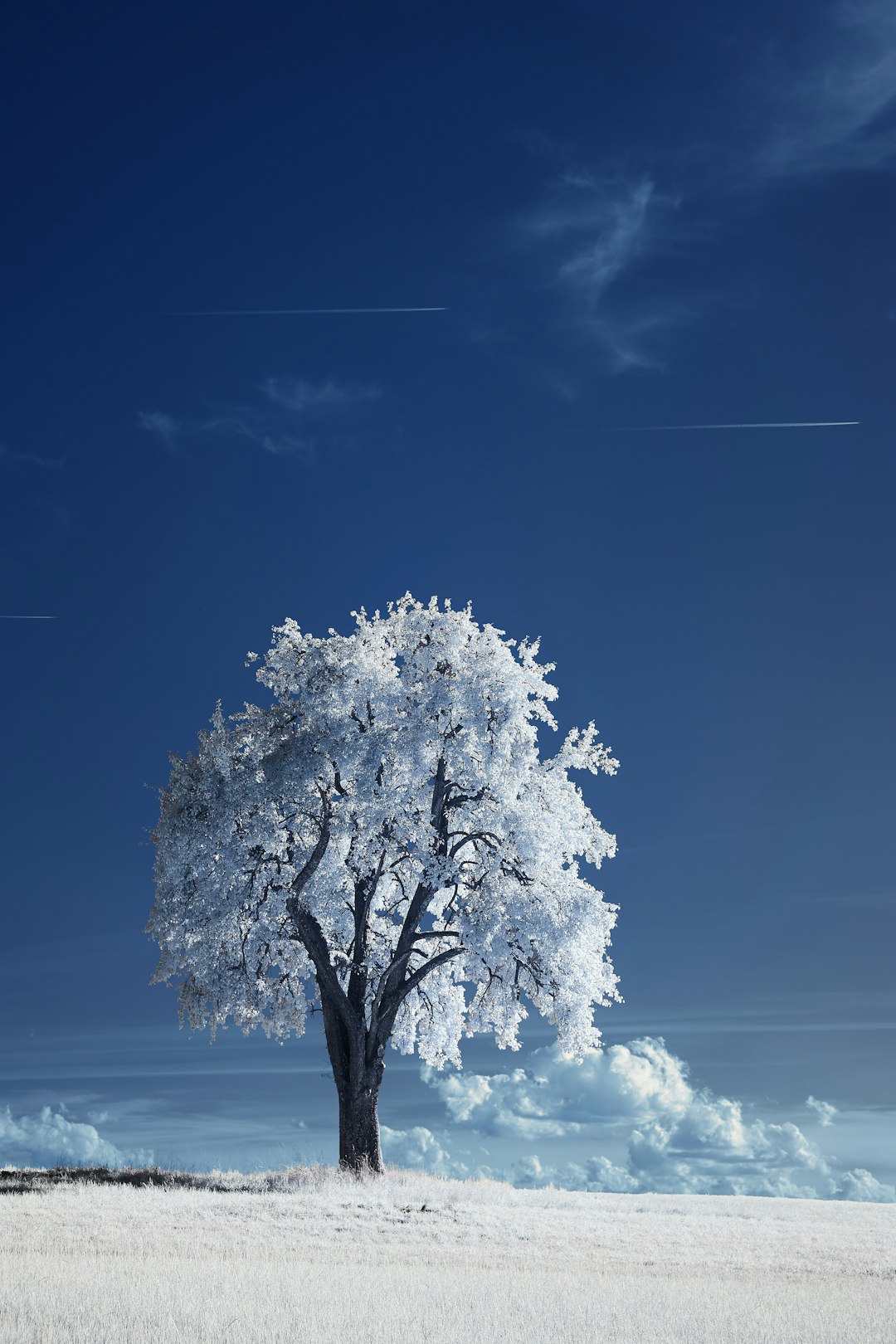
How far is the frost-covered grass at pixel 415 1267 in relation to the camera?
1323 cm

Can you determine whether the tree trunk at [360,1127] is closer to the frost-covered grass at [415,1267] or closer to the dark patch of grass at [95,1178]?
the frost-covered grass at [415,1267]

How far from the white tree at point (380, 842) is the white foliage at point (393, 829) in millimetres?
51

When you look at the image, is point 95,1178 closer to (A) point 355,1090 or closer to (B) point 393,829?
(A) point 355,1090

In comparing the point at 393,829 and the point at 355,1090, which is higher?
the point at 393,829

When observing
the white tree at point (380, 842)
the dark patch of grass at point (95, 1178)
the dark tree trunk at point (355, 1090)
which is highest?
the white tree at point (380, 842)

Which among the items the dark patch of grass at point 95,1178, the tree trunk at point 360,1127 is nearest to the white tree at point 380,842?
the tree trunk at point 360,1127

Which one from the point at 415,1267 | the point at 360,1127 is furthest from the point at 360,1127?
the point at 415,1267

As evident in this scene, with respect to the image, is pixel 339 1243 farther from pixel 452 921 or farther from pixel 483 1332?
pixel 452 921

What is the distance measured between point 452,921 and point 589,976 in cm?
380

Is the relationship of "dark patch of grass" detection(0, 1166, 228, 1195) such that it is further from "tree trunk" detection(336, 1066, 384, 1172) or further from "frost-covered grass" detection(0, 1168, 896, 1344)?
"tree trunk" detection(336, 1066, 384, 1172)

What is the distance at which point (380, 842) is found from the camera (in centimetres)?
3062

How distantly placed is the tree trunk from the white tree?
42 mm

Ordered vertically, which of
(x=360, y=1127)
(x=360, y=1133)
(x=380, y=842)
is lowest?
(x=360, y=1133)

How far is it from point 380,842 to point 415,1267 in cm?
1323
